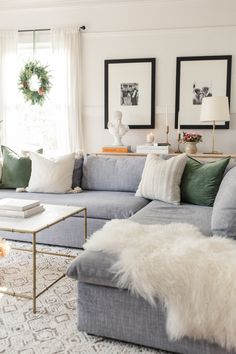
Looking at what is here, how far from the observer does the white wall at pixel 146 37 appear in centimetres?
477

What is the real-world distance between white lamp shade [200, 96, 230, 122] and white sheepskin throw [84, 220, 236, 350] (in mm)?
2601

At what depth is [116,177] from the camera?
3.83m

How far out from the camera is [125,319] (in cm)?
192

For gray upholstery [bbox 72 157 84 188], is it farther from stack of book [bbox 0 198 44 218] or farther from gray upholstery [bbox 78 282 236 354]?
gray upholstery [bbox 78 282 236 354]

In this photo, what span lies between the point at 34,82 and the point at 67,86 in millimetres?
451

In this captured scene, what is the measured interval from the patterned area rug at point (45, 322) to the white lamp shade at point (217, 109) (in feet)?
8.17

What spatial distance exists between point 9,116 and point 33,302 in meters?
3.84

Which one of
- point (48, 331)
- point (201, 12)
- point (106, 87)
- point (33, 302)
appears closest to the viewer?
point (48, 331)

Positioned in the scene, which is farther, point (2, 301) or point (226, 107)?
point (226, 107)

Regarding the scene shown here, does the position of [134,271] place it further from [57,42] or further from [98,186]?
[57,42]

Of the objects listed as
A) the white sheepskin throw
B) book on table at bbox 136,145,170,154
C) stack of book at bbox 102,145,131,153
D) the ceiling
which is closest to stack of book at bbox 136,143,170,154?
book on table at bbox 136,145,170,154

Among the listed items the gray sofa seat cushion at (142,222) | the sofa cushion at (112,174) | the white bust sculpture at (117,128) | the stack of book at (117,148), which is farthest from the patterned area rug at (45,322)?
the white bust sculpture at (117,128)

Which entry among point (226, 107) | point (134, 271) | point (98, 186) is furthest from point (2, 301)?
point (226, 107)

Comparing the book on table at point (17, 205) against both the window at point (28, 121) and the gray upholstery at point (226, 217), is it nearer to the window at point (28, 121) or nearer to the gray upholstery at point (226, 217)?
the gray upholstery at point (226, 217)
